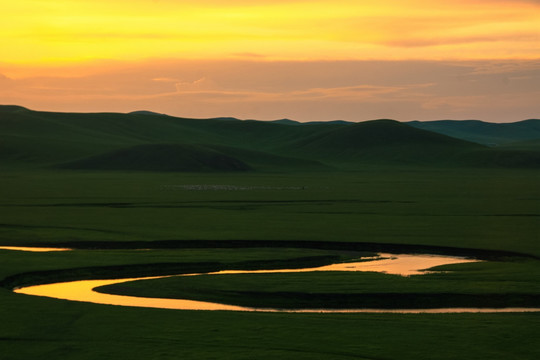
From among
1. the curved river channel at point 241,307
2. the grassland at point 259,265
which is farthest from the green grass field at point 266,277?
the curved river channel at point 241,307

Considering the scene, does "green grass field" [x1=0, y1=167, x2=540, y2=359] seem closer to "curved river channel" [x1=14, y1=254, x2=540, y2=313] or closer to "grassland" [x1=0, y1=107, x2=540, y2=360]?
"grassland" [x1=0, y1=107, x2=540, y2=360]

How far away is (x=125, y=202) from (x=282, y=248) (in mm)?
44521

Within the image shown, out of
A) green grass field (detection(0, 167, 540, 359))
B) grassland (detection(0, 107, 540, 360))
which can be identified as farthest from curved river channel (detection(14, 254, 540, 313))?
green grass field (detection(0, 167, 540, 359))

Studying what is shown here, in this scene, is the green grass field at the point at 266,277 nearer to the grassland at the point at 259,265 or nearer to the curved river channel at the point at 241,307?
the grassland at the point at 259,265

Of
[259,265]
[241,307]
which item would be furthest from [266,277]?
[241,307]

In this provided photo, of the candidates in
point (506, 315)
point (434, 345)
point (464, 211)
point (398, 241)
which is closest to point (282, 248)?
point (398, 241)

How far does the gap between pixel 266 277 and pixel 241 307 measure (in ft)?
20.8

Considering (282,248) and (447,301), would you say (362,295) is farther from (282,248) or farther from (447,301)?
(282,248)

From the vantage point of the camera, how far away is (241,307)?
112 ft

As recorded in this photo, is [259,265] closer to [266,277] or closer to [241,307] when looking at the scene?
[266,277]

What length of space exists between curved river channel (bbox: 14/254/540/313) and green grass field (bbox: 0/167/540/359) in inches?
71.9

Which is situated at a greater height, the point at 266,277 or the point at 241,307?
the point at 266,277

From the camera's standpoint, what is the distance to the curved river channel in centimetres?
3362

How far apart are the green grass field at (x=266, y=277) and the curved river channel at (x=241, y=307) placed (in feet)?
6.00
